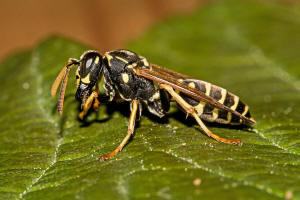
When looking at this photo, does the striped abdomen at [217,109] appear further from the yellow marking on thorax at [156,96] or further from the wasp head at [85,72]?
the wasp head at [85,72]

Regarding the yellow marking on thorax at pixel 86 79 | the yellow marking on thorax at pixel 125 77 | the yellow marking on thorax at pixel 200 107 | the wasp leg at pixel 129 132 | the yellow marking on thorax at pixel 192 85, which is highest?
the yellow marking on thorax at pixel 192 85

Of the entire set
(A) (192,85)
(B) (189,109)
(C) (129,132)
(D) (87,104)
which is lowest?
(C) (129,132)

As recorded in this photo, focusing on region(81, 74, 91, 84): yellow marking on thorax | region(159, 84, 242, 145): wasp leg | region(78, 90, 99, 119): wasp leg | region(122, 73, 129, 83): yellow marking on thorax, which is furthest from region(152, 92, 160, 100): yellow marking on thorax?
region(81, 74, 91, 84): yellow marking on thorax

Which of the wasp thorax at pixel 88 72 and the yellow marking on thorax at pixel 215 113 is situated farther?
the yellow marking on thorax at pixel 215 113

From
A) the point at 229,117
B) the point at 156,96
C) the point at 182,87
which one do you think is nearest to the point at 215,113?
the point at 229,117

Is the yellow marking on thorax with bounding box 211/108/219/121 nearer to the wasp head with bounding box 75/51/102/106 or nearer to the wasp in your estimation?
the wasp

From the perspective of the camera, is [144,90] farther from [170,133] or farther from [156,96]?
[170,133]

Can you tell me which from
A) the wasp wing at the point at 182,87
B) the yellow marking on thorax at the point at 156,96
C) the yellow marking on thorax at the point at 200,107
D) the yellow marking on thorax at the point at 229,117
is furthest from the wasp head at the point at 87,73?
the yellow marking on thorax at the point at 229,117
